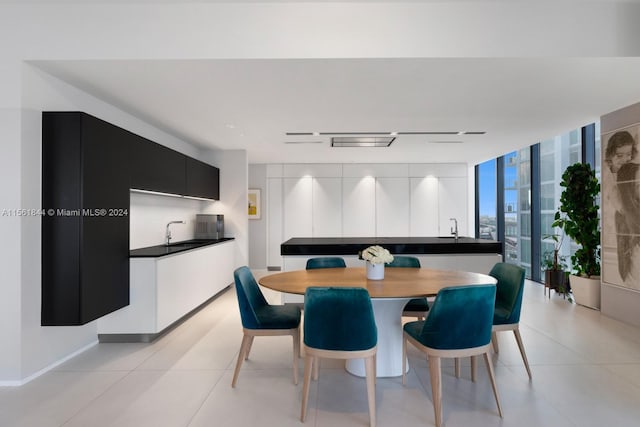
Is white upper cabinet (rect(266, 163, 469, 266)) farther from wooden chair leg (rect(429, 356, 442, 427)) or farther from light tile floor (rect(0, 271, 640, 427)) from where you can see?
wooden chair leg (rect(429, 356, 442, 427))

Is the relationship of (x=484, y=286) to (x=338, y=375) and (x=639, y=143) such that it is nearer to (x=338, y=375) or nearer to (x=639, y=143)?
(x=338, y=375)

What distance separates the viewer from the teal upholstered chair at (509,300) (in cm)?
279

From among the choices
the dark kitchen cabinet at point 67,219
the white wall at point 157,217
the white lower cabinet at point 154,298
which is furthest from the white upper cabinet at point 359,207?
the dark kitchen cabinet at point 67,219

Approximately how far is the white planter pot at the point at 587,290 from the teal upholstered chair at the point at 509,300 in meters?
2.56

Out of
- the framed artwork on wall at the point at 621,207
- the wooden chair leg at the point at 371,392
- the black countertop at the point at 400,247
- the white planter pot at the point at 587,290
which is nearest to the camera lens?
the wooden chair leg at the point at 371,392

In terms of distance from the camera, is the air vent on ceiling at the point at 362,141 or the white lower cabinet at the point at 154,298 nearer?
the white lower cabinet at the point at 154,298

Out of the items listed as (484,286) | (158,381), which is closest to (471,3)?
(484,286)

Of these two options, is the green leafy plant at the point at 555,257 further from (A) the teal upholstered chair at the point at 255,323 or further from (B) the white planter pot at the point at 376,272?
(A) the teal upholstered chair at the point at 255,323

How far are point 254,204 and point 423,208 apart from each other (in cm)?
386

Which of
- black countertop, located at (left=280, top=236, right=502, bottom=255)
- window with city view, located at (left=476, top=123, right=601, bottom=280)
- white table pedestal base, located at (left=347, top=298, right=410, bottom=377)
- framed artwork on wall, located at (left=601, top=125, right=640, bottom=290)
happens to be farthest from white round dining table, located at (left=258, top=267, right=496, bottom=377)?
window with city view, located at (left=476, top=123, right=601, bottom=280)

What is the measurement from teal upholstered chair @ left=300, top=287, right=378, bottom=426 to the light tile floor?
37 cm

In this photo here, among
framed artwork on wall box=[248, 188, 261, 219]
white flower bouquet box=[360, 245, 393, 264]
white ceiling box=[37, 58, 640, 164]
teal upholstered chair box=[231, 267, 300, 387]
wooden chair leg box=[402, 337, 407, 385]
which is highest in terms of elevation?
white ceiling box=[37, 58, 640, 164]

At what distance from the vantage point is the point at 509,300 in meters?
2.95

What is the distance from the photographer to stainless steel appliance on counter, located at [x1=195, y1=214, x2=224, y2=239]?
5.98 meters
